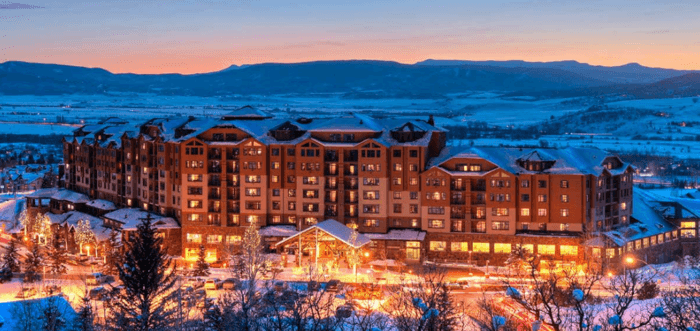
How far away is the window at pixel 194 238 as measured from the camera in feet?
218

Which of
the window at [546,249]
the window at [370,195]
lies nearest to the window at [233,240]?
the window at [370,195]

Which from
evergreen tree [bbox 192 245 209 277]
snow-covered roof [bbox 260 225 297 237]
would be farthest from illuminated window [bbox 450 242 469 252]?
evergreen tree [bbox 192 245 209 277]

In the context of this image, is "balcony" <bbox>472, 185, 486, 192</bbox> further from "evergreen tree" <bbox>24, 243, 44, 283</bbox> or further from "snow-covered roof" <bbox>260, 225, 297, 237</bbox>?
"evergreen tree" <bbox>24, 243, 44, 283</bbox>

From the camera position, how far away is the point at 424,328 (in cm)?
2445

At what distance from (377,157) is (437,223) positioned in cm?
667

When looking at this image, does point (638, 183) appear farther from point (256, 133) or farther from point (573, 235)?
point (256, 133)

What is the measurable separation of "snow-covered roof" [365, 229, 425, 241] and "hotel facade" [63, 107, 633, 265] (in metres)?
0.08

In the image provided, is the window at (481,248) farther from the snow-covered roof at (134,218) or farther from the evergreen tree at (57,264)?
the evergreen tree at (57,264)

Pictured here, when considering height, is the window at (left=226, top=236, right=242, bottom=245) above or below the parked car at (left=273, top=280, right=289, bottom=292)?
above

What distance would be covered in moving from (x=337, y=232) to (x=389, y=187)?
6091mm

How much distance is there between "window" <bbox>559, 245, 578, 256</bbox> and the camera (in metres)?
60.2

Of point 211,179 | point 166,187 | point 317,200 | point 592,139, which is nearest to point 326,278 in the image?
point 317,200

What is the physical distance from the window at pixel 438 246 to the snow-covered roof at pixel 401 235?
1.07 meters

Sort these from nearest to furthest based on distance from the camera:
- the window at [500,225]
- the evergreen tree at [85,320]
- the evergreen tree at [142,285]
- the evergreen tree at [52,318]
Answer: the evergreen tree at [142,285], the evergreen tree at [85,320], the evergreen tree at [52,318], the window at [500,225]
